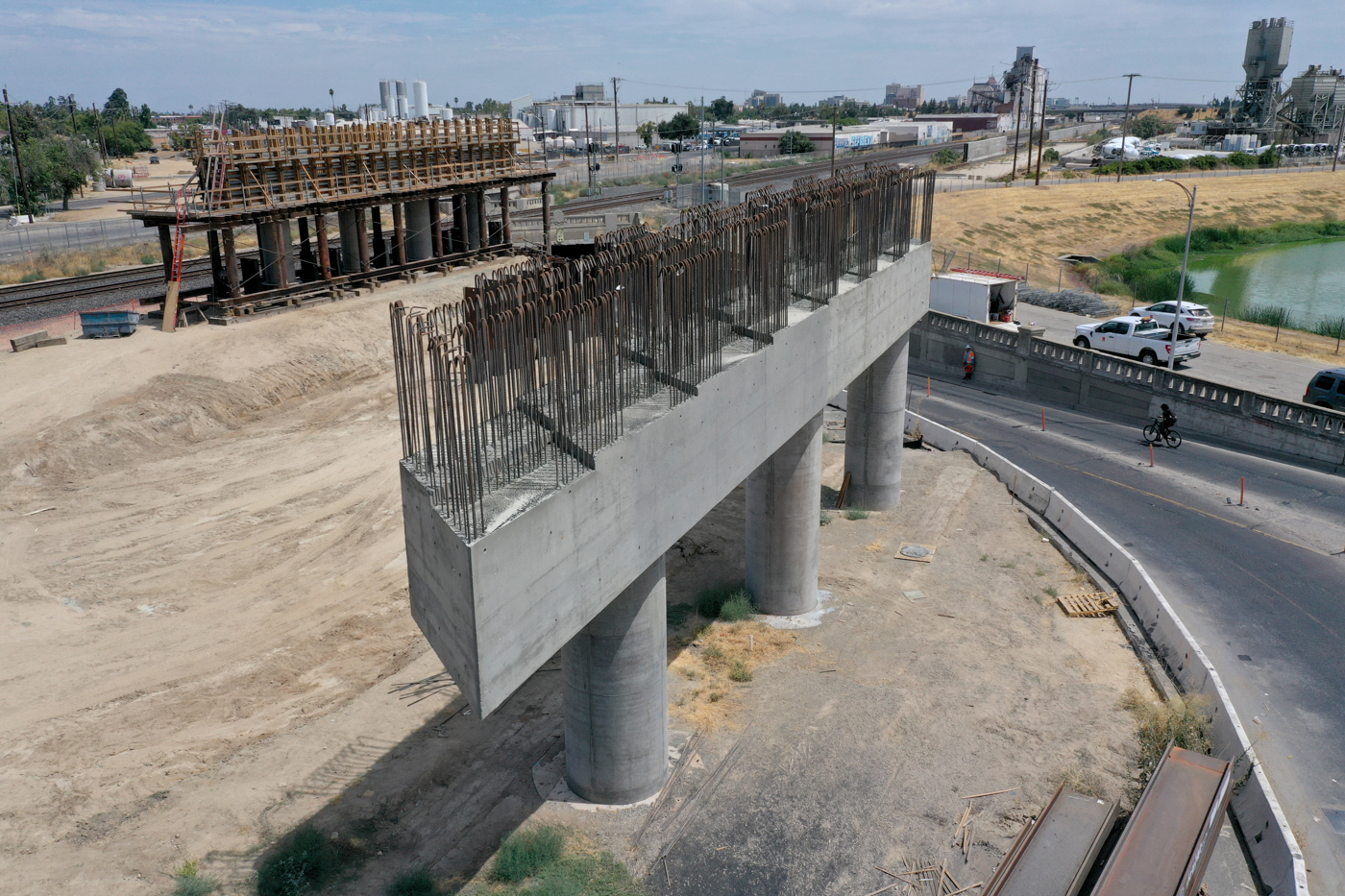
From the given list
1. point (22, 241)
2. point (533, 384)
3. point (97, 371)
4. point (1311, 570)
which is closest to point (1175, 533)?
point (1311, 570)

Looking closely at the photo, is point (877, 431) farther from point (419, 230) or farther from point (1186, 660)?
point (419, 230)

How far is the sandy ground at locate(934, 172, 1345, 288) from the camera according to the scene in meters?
73.6

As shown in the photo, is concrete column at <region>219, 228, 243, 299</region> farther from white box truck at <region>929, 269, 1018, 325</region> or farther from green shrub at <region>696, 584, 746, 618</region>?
white box truck at <region>929, 269, 1018, 325</region>

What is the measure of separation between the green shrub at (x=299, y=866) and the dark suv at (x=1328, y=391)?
33.7 metres

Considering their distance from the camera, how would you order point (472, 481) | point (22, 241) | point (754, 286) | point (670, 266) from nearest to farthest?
point (472, 481)
point (670, 266)
point (754, 286)
point (22, 241)

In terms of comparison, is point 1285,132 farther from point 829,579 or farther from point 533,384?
point 533,384

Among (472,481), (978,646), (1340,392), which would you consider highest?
(472,481)

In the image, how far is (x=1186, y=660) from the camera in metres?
19.0

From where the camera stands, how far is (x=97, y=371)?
31.6m

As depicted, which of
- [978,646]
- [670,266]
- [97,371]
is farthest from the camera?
[97,371]

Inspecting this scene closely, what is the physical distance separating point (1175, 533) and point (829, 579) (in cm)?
994

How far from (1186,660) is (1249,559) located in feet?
23.6

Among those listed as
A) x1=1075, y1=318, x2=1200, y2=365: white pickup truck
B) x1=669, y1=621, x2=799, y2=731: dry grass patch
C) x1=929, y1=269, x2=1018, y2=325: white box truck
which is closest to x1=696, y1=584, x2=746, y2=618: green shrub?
x1=669, y1=621, x2=799, y2=731: dry grass patch

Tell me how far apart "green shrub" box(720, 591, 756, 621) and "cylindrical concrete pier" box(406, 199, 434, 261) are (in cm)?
2923
